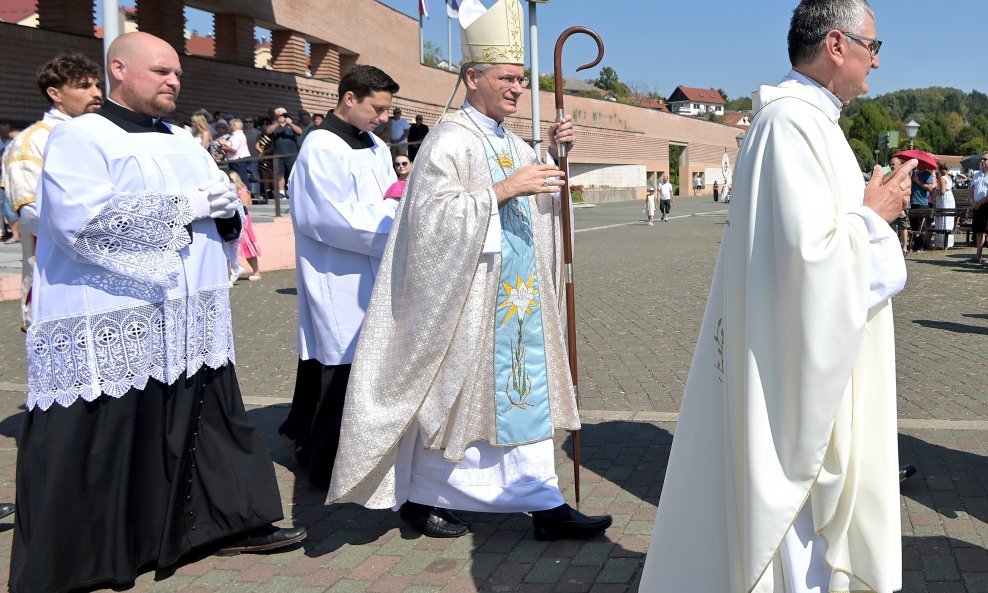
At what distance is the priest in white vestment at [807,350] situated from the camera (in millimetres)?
2322

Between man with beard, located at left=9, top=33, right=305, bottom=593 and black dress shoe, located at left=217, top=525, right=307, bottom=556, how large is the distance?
6.1 inches

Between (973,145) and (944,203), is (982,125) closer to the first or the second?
(973,145)

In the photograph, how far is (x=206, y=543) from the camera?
380cm

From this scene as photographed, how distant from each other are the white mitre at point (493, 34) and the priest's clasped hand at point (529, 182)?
52cm

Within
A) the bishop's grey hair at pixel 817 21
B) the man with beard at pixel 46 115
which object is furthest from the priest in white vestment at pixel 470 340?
the man with beard at pixel 46 115

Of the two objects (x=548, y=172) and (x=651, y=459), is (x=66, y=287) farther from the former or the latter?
(x=651, y=459)

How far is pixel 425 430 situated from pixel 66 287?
1413 mm

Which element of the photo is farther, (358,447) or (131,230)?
(358,447)

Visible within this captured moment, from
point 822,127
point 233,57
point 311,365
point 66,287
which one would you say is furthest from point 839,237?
point 233,57

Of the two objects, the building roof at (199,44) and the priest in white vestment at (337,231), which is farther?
the building roof at (199,44)

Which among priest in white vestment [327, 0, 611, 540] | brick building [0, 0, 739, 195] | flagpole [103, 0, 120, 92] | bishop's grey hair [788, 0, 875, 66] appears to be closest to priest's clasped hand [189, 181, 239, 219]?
priest in white vestment [327, 0, 611, 540]

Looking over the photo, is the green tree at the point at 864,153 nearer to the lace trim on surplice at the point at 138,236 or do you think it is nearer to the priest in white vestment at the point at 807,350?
the lace trim on surplice at the point at 138,236

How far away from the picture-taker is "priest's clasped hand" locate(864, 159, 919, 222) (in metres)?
2.43

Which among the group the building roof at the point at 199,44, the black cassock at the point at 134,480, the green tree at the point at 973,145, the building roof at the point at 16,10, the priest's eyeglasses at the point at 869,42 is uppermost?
the building roof at the point at 199,44
